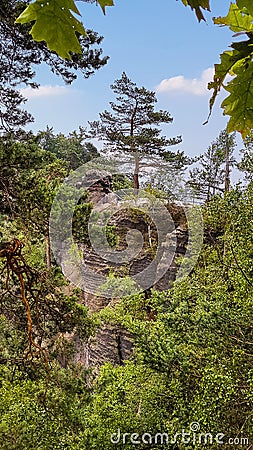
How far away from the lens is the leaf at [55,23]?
29 centimetres

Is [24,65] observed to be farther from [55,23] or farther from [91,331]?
[55,23]

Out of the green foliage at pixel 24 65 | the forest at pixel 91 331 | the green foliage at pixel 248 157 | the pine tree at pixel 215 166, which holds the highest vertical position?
the pine tree at pixel 215 166

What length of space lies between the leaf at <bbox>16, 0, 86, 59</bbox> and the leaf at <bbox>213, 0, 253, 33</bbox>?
114 mm

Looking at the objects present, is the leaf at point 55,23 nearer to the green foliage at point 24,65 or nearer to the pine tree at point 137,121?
the green foliage at point 24,65

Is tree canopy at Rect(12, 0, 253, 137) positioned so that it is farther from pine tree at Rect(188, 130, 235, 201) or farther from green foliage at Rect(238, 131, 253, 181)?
pine tree at Rect(188, 130, 235, 201)

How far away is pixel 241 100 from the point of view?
0.34 metres

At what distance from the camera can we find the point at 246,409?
242 cm

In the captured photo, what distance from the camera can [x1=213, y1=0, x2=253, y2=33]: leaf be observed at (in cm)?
32

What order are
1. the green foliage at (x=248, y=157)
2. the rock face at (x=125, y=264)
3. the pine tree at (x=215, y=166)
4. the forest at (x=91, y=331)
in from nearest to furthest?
the forest at (x=91, y=331)
the green foliage at (x=248, y=157)
the rock face at (x=125, y=264)
the pine tree at (x=215, y=166)

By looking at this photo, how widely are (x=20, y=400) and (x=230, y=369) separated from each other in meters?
1.21

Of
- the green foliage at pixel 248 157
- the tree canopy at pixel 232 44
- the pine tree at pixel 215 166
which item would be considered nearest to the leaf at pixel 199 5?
the tree canopy at pixel 232 44

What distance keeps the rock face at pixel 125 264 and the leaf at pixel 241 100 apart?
4.19 metres

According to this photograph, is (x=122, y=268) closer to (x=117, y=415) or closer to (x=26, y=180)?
(x=117, y=415)

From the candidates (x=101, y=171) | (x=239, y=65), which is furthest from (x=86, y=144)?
(x=239, y=65)
